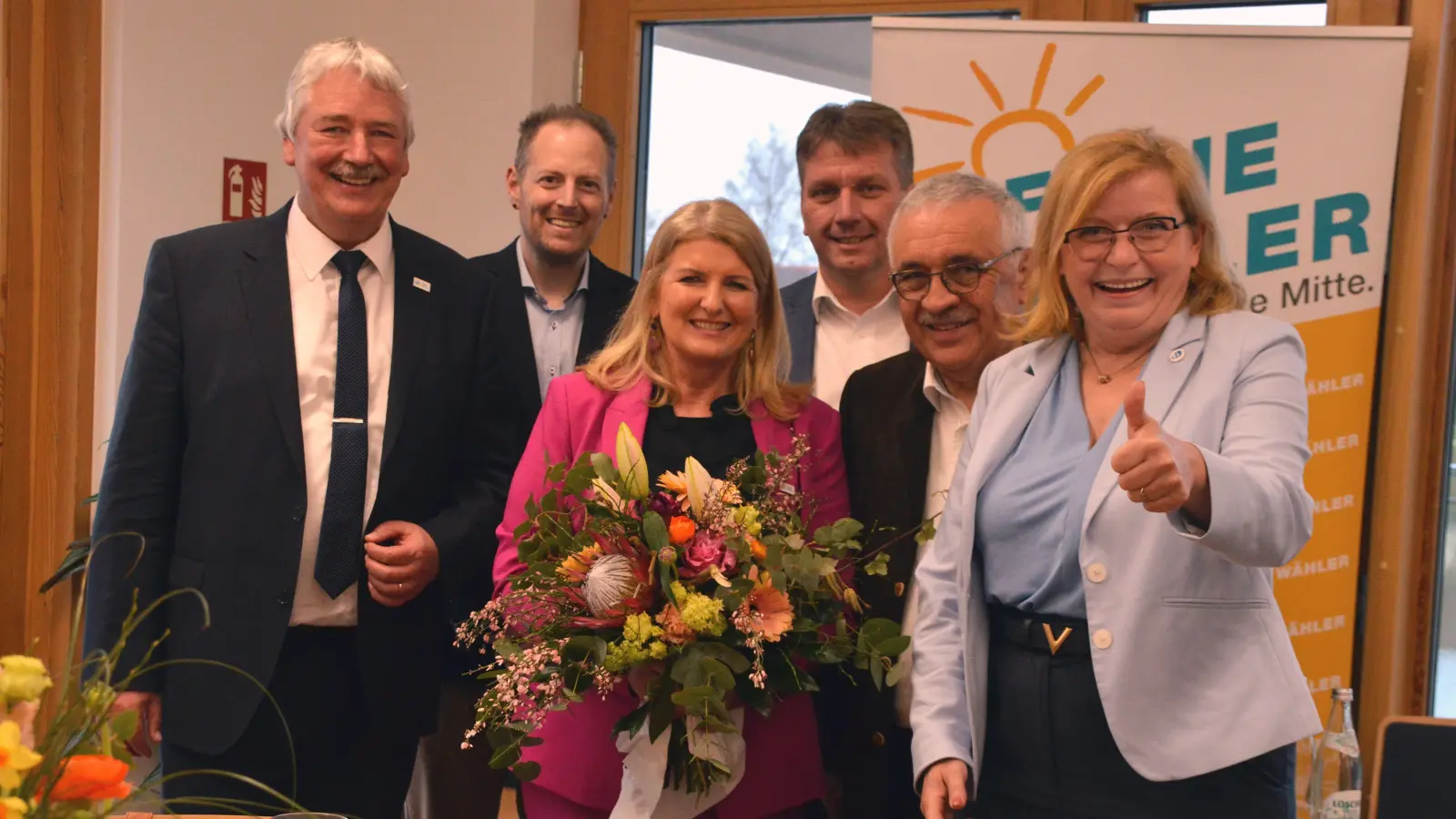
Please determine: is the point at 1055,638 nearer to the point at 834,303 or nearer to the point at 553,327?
the point at 834,303

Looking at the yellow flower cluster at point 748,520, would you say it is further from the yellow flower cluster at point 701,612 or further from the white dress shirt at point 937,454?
the white dress shirt at point 937,454

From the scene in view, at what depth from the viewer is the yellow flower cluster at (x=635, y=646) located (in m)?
1.90

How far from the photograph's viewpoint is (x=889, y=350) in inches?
118

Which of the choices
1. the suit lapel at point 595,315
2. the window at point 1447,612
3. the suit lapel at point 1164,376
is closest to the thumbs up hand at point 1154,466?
the suit lapel at point 1164,376

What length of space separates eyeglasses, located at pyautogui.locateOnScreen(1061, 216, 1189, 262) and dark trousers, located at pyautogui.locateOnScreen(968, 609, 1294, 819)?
1.77ft

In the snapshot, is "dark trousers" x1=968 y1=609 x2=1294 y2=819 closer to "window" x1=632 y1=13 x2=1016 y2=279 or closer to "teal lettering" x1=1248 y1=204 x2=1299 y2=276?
"teal lettering" x1=1248 y1=204 x2=1299 y2=276

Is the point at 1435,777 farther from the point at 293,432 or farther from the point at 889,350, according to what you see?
the point at 293,432

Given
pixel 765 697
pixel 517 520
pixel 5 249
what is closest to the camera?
pixel 765 697

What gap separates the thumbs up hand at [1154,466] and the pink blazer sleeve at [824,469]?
781 millimetres

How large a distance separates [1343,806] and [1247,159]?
5.88ft

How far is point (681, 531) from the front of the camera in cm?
195

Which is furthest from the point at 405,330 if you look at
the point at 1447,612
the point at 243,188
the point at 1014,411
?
the point at 1447,612

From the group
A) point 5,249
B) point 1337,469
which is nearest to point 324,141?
point 5,249

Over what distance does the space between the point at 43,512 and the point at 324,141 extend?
2.17 metres
